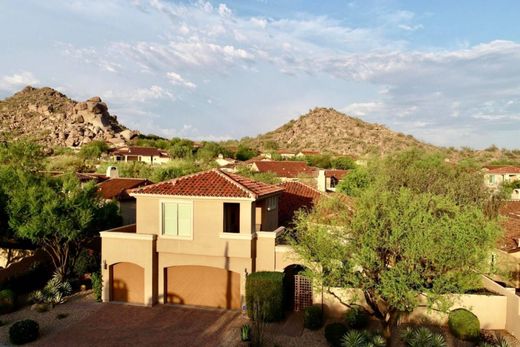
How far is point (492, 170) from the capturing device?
254ft

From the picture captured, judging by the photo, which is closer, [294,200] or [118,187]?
[294,200]

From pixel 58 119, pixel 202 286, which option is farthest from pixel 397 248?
pixel 58 119

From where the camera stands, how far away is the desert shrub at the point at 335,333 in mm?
16609

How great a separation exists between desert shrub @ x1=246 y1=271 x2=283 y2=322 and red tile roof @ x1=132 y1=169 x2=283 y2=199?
12.3ft

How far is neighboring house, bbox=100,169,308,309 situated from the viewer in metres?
20.4

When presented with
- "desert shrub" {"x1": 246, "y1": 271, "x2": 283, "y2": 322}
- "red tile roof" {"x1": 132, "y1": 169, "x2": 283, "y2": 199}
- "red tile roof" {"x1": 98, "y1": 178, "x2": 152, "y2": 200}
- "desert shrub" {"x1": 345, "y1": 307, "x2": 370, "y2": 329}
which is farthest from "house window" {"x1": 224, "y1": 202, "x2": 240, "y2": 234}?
"red tile roof" {"x1": 98, "y1": 178, "x2": 152, "y2": 200}

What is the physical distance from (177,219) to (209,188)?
7.08 feet

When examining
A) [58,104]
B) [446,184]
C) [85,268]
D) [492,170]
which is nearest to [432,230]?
[446,184]

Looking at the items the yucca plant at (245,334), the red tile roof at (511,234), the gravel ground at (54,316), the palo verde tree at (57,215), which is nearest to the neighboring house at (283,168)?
the red tile roof at (511,234)

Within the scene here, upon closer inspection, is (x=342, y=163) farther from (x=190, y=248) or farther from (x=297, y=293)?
(x=190, y=248)

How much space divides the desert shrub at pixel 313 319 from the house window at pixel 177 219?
658cm

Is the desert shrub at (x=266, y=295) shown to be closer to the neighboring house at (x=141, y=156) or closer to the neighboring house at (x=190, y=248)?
the neighboring house at (x=190, y=248)

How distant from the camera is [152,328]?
18.6m

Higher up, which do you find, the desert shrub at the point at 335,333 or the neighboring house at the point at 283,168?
the neighboring house at the point at 283,168
